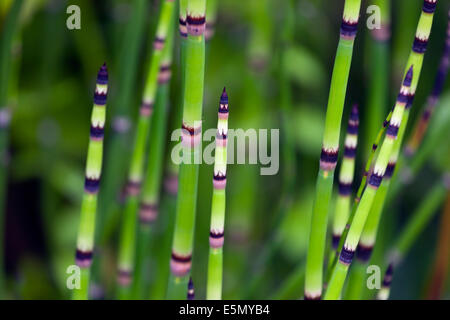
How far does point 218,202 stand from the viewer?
0.47 meters

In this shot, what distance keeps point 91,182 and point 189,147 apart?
95mm

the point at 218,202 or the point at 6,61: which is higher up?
the point at 6,61

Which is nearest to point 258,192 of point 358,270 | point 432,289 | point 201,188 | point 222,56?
point 201,188

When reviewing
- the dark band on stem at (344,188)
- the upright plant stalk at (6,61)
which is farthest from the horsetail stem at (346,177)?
the upright plant stalk at (6,61)

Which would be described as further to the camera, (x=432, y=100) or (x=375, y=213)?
(x=432, y=100)

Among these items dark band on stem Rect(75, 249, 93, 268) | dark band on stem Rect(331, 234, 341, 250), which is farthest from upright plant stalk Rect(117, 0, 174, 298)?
dark band on stem Rect(331, 234, 341, 250)

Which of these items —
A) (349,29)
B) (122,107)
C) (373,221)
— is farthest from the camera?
(122,107)

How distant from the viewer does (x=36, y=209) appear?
1.20m

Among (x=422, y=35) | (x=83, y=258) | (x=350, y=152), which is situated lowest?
(x=83, y=258)

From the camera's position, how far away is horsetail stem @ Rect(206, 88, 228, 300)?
0.45 meters

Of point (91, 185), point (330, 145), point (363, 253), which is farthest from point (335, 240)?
point (91, 185)

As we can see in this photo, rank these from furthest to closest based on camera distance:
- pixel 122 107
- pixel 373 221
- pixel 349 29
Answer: pixel 122 107
pixel 373 221
pixel 349 29

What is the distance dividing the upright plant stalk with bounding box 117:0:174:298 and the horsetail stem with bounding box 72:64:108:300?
11cm

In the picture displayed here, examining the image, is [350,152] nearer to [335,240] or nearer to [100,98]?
[335,240]
